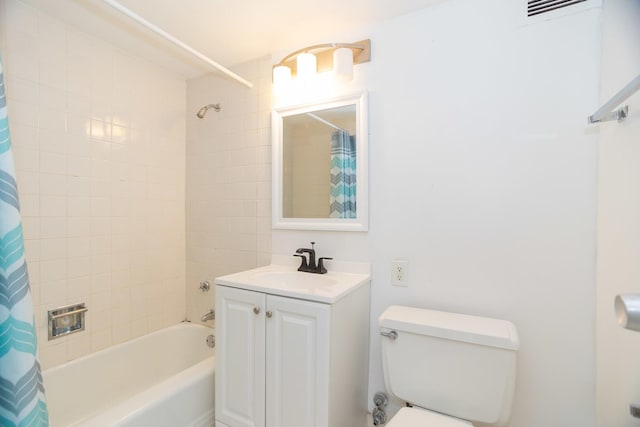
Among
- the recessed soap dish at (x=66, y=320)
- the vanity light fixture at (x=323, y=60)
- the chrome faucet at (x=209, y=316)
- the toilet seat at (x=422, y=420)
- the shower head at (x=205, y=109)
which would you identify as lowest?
the toilet seat at (x=422, y=420)

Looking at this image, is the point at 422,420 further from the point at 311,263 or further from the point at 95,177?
the point at 95,177

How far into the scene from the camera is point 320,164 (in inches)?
65.5

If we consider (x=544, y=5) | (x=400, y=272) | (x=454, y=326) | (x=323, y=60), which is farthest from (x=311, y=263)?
(x=544, y=5)

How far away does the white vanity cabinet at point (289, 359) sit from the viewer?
1.16 metres

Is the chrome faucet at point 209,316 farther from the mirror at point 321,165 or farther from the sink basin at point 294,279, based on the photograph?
the mirror at point 321,165

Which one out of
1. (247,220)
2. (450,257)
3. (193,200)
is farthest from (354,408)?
(193,200)

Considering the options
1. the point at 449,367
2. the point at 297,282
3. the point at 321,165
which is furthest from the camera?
the point at 321,165

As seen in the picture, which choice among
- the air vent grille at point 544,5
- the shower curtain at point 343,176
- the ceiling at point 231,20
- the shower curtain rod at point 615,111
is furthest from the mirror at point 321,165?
the shower curtain rod at point 615,111

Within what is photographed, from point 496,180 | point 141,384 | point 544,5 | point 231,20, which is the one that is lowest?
point 141,384

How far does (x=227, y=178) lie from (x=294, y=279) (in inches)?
34.4

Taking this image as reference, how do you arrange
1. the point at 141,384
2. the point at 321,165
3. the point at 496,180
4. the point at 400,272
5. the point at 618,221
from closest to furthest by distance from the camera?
the point at 618,221
the point at 496,180
the point at 400,272
the point at 321,165
the point at 141,384

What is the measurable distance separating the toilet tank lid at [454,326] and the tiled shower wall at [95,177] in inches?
63.0

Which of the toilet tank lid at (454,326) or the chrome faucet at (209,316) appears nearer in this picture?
the toilet tank lid at (454,326)

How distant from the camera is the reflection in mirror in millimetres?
1574
